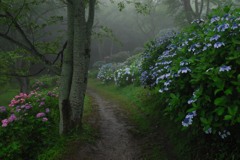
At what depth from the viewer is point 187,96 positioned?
4664 mm

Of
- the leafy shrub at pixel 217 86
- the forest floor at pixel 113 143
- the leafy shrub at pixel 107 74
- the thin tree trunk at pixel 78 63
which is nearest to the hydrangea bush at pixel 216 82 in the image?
the leafy shrub at pixel 217 86

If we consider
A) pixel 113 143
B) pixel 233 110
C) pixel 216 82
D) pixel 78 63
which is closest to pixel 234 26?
pixel 216 82

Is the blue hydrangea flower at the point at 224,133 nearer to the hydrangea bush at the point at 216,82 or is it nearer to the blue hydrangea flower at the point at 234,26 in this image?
the hydrangea bush at the point at 216,82

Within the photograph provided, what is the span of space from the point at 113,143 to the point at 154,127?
1.46 m

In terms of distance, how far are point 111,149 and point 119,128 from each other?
1529mm

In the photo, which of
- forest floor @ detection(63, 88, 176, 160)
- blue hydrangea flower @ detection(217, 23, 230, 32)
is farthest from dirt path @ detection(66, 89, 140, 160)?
blue hydrangea flower @ detection(217, 23, 230, 32)

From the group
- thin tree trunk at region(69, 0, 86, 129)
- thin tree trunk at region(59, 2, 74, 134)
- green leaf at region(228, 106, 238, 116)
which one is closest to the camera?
green leaf at region(228, 106, 238, 116)

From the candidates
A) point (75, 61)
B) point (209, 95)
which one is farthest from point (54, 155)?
point (209, 95)

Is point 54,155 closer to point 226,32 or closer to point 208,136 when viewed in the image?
point 208,136

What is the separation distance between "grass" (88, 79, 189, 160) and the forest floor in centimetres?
16

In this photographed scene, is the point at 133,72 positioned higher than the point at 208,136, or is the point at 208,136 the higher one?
the point at 133,72

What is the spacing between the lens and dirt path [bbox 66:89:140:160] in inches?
222

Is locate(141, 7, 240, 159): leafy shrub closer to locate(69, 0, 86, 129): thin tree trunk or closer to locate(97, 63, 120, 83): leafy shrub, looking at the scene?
locate(69, 0, 86, 129): thin tree trunk

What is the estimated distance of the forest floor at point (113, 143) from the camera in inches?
222
